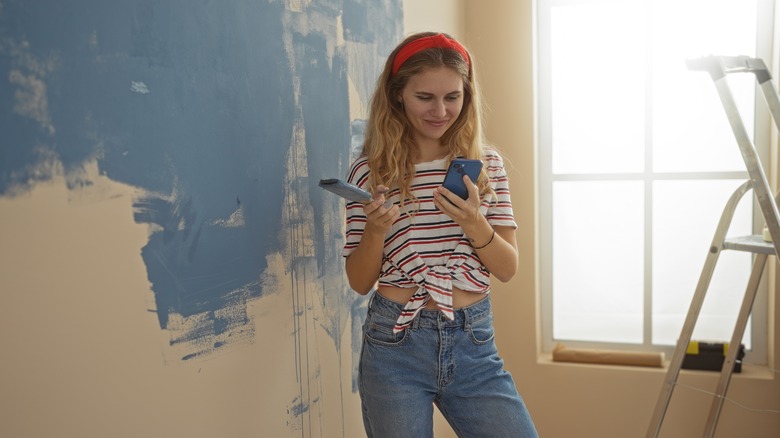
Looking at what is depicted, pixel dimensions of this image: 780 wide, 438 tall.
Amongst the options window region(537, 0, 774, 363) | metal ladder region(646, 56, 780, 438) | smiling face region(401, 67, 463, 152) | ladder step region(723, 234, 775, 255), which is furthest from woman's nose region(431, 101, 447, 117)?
window region(537, 0, 774, 363)

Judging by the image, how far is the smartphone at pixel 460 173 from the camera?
137cm

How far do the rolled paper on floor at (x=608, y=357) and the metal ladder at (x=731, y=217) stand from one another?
30 centimetres

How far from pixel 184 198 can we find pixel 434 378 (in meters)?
0.61

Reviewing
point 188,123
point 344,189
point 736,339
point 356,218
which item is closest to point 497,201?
point 356,218

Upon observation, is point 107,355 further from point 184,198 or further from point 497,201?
point 497,201

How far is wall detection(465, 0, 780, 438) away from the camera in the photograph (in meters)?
2.73

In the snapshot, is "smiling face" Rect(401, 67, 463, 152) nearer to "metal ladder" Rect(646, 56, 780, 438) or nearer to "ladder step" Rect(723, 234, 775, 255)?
"metal ladder" Rect(646, 56, 780, 438)

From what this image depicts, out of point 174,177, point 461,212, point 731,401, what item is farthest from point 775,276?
point 174,177

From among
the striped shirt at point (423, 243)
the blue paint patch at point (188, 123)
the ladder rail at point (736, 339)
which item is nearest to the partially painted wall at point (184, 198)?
the blue paint patch at point (188, 123)

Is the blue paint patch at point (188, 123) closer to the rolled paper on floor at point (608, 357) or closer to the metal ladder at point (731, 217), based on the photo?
the metal ladder at point (731, 217)

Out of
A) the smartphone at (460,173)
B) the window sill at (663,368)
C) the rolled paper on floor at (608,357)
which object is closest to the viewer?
the smartphone at (460,173)

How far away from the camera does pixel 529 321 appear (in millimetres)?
2838

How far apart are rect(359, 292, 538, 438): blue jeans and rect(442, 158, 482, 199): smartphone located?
0.77 ft

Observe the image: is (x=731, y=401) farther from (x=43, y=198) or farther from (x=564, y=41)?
(x=43, y=198)
